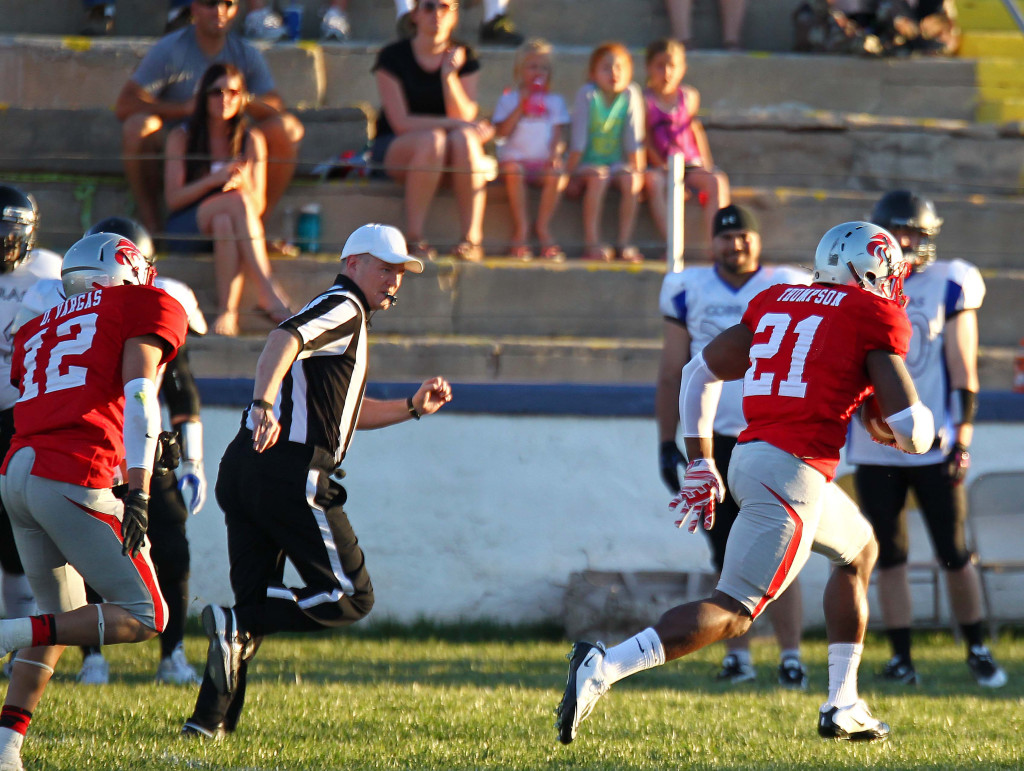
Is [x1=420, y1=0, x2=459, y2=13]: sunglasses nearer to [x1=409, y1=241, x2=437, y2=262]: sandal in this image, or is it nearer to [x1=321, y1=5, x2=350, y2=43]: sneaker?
[x1=409, y1=241, x2=437, y2=262]: sandal

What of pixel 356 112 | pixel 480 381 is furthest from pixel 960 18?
pixel 480 381

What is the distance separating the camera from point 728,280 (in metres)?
6.07

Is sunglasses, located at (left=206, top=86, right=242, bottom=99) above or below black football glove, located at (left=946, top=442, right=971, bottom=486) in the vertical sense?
above

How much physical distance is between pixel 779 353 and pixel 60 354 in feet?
7.85

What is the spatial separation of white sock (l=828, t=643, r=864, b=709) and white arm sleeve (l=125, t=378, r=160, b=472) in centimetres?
248

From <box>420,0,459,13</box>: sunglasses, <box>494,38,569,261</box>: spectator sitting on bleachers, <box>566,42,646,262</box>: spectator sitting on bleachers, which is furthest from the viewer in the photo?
<box>494,38,569,261</box>: spectator sitting on bleachers

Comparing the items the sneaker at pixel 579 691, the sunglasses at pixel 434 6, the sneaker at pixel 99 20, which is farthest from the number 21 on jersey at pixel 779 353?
the sneaker at pixel 99 20

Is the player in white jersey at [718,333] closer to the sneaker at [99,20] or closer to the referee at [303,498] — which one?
the referee at [303,498]

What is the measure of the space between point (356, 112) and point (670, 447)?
4320 millimetres

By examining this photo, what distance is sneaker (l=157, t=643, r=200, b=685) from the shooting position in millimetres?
5758

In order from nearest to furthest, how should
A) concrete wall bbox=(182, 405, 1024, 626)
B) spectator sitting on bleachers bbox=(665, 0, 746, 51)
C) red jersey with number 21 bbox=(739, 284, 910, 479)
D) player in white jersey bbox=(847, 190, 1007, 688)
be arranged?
red jersey with number 21 bbox=(739, 284, 910, 479), player in white jersey bbox=(847, 190, 1007, 688), concrete wall bbox=(182, 405, 1024, 626), spectator sitting on bleachers bbox=(665, 0, 746, 51)

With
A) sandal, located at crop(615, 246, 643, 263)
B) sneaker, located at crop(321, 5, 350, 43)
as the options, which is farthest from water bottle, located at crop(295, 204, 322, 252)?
sneaker, located at crop(321, 5, 350, 43)

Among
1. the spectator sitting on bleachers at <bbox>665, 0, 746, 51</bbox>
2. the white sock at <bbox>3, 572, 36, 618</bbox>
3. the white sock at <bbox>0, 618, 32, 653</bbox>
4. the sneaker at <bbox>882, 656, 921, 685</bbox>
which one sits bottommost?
the sneaker at <bbox>882, 656, 921, 685</bbox>

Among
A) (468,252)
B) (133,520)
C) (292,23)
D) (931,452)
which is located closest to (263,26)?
(292,23)
